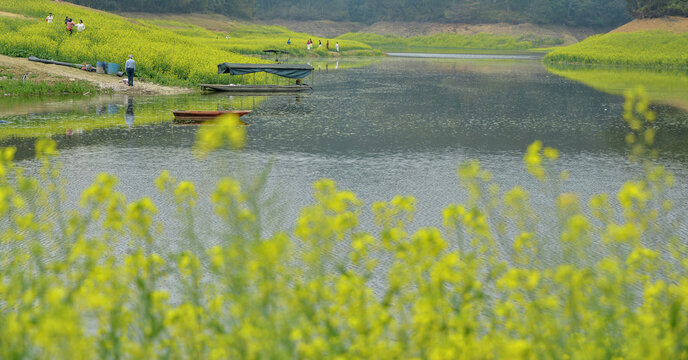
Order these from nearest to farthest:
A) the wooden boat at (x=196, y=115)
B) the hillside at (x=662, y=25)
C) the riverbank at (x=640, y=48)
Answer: the wooden boat at (x=196, y=115) → the riverbank at (x=640, y=48) → the hillside at (x=662, y=25)

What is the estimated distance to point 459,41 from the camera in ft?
553

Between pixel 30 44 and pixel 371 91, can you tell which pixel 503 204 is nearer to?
pixel 371 91

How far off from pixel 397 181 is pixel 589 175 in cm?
588

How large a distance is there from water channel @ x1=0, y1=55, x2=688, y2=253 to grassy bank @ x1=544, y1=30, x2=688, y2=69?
41.2 metres

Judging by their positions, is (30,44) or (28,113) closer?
(28,113)

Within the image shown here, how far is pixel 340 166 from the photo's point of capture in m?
22.5

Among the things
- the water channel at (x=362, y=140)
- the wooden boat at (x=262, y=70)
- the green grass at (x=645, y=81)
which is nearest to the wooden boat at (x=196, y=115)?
the water channel at (x=362, y=140)

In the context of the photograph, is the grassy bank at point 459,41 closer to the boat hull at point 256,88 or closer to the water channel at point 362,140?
the boat hull at point 256,88

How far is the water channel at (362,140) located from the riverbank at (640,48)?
42.0 meters

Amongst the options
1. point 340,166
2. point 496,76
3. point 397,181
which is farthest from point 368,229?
point 496,76

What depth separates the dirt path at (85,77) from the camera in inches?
1752

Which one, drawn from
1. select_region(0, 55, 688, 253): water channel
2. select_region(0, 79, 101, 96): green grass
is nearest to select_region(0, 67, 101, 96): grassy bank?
select_region(0, 79, 101, 96): green grass

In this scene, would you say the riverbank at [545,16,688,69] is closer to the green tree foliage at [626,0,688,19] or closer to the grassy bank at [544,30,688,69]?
the grassy bank at [544,30,688,69]

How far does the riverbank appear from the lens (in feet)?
278
